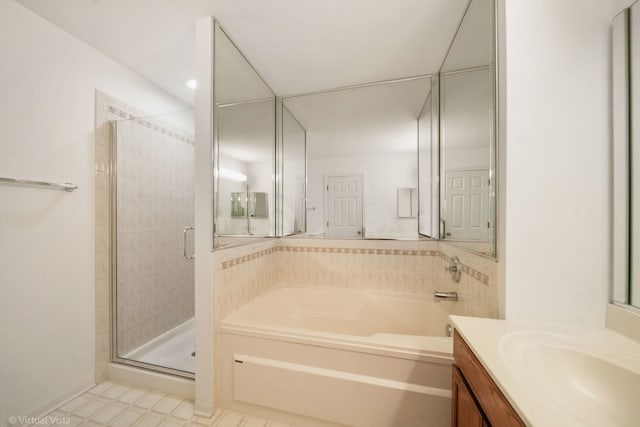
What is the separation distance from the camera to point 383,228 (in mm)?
2416

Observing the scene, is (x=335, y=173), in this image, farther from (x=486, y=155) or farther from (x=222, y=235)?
(x=486, y=155)

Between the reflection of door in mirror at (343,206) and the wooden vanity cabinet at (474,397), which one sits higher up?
the reflection of door in mirror at (343,206)

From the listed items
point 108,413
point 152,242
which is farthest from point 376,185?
point 108,413

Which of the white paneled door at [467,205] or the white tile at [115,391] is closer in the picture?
the white paneled door at [467,205]

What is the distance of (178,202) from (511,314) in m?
2.73

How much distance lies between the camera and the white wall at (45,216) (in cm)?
131

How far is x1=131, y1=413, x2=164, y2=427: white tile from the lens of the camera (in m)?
1.36

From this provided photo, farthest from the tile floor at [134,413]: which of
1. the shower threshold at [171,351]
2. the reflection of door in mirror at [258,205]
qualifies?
the reflection of door in mirror at [258,205]

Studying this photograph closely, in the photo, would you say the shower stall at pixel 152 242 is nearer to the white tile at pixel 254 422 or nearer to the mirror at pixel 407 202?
the white tile at pixel 254 422

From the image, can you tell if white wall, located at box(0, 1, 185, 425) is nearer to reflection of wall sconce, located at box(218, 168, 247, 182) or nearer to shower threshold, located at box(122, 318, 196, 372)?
shower threshold, located at box(122, 318, 196, 372)

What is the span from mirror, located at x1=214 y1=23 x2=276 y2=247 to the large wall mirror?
185 cm

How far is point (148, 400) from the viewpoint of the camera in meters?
1.55

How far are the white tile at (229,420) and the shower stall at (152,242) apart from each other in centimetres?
38

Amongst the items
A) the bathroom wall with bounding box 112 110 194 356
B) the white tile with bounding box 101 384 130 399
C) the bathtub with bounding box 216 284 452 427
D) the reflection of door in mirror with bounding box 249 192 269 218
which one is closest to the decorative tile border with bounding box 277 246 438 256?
the reflection of door in mirror with bounding box 249 192 269 218
